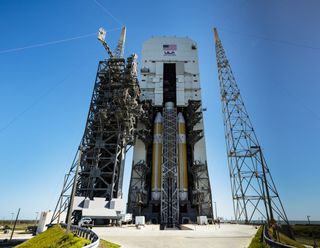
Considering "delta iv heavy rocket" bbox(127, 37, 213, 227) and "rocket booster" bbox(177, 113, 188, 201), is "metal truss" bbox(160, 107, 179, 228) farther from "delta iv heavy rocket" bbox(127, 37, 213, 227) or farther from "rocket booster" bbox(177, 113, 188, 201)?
"rocket booster" bbox(177, 113, 188, 201)

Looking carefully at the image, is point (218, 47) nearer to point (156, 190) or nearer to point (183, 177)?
point (183, 177)

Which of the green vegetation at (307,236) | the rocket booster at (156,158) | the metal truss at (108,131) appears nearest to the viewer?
the green vegetation at (307,236)

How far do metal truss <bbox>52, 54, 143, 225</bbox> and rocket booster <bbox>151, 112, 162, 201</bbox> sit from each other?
590cm

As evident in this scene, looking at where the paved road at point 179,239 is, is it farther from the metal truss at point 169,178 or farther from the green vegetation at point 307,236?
the green vegetation at point 307,236

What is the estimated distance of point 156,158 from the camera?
4453 centimetres

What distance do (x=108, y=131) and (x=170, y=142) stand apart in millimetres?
14567

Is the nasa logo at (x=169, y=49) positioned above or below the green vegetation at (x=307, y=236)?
above

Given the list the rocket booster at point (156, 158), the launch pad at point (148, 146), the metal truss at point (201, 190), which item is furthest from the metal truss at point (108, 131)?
the metal truss at point (201, 190)

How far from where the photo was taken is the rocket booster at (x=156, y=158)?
4147 centimetres

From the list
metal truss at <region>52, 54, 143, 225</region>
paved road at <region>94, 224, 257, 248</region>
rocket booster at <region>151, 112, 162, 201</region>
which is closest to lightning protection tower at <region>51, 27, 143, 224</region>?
metal truss at <region>52, 54, 143, 225</region>

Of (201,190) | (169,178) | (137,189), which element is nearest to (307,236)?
(201,190)

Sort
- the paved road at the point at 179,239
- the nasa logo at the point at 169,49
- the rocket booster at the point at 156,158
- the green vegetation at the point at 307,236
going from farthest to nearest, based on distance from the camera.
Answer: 1. the nasa logo at the point at 169,49
2. the rocket booster at the point at 156,158
3. the green vegetation at the point at 307,236
4. the paved road at the point at 179,239

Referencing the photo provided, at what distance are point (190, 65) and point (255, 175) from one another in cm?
3318

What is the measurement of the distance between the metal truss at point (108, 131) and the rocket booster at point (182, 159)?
10.7m
